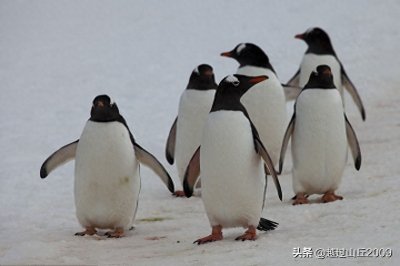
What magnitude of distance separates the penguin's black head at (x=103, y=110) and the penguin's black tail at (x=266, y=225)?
104cm

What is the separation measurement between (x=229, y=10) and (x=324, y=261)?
10689 millimetres

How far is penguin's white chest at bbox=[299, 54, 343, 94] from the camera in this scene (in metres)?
9.10

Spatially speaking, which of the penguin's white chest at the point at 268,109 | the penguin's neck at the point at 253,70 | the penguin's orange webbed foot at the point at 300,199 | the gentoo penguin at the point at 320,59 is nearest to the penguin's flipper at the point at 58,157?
the penguin's orange webbed foot at the point at 300,199

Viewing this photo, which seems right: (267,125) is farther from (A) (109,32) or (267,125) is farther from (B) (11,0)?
(B) (11,0)

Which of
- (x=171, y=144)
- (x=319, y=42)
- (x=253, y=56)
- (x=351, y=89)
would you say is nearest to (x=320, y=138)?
(x=171, y=144)

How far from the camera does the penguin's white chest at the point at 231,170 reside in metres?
5.27

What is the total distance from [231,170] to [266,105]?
8.42 feet

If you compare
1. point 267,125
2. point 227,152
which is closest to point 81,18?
point 267,125

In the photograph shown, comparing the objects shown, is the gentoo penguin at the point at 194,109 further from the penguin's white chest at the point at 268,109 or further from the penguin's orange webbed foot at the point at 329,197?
the penguin's orange webbed foot at the point at 329,197

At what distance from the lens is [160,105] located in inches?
425

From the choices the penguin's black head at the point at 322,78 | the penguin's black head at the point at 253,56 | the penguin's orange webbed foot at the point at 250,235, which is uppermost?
the penguin's black head at the point at 253,56

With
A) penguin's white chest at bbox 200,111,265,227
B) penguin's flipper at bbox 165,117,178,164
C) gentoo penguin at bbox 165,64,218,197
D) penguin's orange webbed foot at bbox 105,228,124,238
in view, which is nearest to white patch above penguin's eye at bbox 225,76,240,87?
penguin's white chest at bbox 200,111,265,227

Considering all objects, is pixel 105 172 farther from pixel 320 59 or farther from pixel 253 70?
pixel 320 59

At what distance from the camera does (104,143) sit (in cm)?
582
